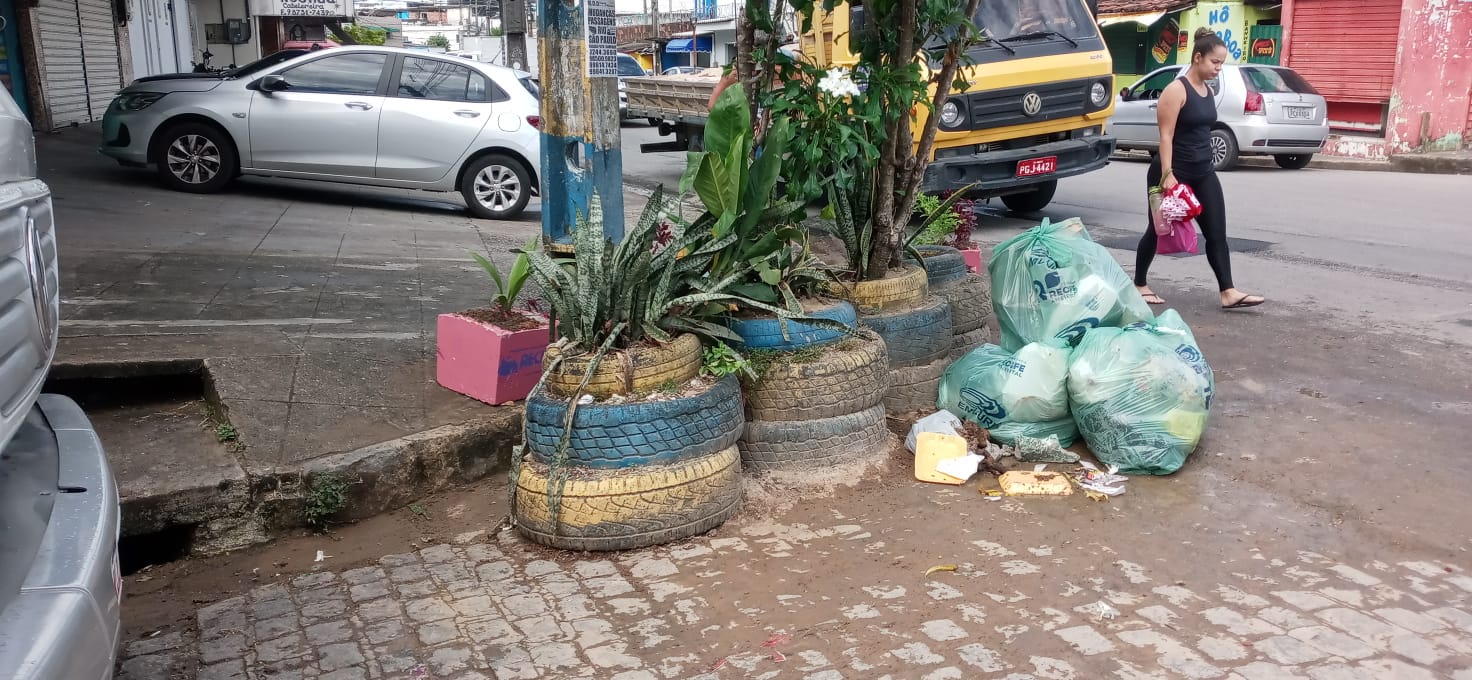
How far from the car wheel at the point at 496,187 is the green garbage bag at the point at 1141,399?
7.47m

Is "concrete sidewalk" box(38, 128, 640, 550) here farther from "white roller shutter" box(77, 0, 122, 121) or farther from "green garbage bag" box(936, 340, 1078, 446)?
"white roller shutter" box(77, 0, 122, 121)

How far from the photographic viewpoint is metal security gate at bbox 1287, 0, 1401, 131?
19594 millimetres

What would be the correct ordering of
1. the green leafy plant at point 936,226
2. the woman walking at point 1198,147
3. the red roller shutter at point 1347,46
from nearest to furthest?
1. the green leafy plant at point 936,226
2. the woman walking at point 1198,147
3. the red roller shutter at point 1347,46

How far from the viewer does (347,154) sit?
34.0 ft

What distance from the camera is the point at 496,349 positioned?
14.8 ft

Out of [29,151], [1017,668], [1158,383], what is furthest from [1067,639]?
[29,151]

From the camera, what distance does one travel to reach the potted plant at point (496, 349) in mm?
4559

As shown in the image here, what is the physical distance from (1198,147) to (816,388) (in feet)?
12.8

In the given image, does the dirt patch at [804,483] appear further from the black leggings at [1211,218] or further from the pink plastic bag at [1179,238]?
the black leggings at [1211,218]

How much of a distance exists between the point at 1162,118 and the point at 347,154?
284 inches

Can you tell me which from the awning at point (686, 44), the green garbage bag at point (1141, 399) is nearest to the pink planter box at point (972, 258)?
the green garbage bag at point (1141, 399)

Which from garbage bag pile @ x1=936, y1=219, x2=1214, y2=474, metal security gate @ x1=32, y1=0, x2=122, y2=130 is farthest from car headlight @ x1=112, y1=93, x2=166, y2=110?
garbage bag pile @ x1=936, y1=219, x2=1214, y2=474

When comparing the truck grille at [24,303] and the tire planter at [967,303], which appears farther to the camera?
the tire planter at [967,303]

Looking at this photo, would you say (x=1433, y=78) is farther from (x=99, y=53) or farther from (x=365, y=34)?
(x=365, y=34)
